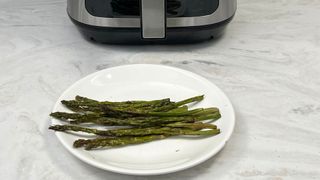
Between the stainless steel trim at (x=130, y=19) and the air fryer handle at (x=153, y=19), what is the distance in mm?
24

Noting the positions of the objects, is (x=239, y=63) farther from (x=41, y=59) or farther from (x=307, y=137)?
(x=41, y=59)

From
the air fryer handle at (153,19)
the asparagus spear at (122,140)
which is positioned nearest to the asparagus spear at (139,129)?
the asparagus spear at (122,140)

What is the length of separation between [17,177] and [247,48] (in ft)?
1.49

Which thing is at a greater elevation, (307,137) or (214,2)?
(214,2)

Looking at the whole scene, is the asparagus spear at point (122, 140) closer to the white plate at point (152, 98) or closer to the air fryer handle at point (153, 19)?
the white plate at point (152, 98)

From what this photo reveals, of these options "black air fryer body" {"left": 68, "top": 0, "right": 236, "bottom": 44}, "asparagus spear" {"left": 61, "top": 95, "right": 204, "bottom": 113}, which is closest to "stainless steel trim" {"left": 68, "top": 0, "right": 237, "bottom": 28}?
"black air fryer body" {"left": 68, "top": 0, "right": 236, "bottom": 44}

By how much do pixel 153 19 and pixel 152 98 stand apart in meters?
0.14

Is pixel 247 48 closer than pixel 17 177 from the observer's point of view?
No

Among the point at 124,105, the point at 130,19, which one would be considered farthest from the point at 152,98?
the point at 130,19

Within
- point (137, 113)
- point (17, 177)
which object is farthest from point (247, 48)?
point (17, 177)

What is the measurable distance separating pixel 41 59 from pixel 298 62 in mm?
438

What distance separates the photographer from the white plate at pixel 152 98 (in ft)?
1.63

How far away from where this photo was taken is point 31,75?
698mm

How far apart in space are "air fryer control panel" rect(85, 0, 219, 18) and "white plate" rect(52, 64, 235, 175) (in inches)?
4.0
